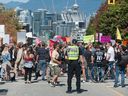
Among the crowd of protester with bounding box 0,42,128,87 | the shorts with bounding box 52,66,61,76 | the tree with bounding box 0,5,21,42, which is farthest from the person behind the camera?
the tree with bounding box 0,5,21,42

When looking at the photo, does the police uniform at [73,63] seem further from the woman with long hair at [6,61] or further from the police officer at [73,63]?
the woman with long hair at [6,61]

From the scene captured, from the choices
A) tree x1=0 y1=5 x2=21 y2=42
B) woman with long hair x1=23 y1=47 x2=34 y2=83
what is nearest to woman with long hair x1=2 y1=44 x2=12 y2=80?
woman with long hair x1=23 y1=47 x2=34 y2=83

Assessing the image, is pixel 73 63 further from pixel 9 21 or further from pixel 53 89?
pixel 9 21

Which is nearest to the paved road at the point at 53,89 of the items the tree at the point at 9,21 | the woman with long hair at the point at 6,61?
the woman with long hair at the point at 6,61

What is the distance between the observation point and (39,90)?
2298 cm

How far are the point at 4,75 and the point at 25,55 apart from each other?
6.44ft

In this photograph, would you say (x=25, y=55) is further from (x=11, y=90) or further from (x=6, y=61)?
(x=11, y=90)

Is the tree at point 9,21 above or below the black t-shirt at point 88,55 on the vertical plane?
above

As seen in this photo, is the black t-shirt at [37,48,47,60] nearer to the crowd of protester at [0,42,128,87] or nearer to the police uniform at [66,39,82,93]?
the crowd of protester at [0,42,128,87]

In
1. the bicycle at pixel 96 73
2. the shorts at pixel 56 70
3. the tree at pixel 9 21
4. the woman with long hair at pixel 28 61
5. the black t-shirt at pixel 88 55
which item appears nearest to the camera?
the shorts at pixel 56 70

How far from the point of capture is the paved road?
21.5 metres

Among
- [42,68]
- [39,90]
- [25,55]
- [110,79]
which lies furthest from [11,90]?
[110,79]

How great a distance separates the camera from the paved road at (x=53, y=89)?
21.5 meters

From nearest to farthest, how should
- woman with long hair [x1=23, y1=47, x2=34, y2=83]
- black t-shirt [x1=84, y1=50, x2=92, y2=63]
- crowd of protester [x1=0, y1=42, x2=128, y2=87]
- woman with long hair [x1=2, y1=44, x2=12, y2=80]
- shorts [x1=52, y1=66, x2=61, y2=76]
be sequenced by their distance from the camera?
shorts [x1=52, y1=66, x2=61, y2=76] < woman with long hair [x1=23, y1=47, x2=34, y2=83] < crowd of protester [x1=0, y1=42, x2=128, y2=87] < woman with long hair [x1=2, y1=44, x2=12, y2=80] < black t-shirt [x1=84, y1=50, x2=92, y2=63]
